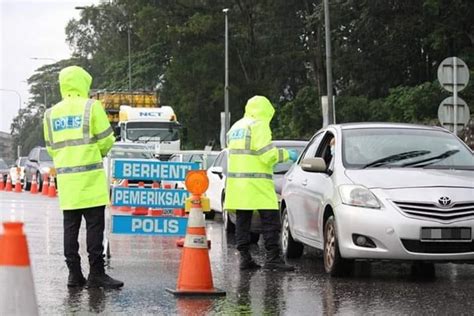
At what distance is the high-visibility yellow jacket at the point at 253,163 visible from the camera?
11.0m

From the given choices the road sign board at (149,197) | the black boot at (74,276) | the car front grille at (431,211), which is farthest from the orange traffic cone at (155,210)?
the car front grille at (431,211)

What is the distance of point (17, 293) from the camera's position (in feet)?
15.6

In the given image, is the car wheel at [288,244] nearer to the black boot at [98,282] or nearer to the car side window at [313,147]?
the car side window at [313,147]

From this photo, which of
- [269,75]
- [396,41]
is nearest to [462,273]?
[396,41]

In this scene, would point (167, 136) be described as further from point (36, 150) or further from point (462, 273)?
point (462, 273)

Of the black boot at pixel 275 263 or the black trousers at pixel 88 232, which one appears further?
the black boot at pixel 275 263

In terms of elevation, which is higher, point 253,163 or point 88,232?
point 253,163

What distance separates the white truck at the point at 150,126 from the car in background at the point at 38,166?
303cm

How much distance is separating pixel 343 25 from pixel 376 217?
4162cm

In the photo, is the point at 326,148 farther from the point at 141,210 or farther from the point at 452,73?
the point at 452,73

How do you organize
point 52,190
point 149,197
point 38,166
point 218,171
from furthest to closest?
point 38,166 → point 52,190 → point 218,171 → point 149,197

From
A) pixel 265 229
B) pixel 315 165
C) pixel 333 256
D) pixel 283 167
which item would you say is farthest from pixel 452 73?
pixel 333 256

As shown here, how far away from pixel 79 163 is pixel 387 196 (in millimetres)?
2889

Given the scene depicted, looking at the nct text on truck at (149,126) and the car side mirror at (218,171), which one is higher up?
the nct text on truck at (149,126)
